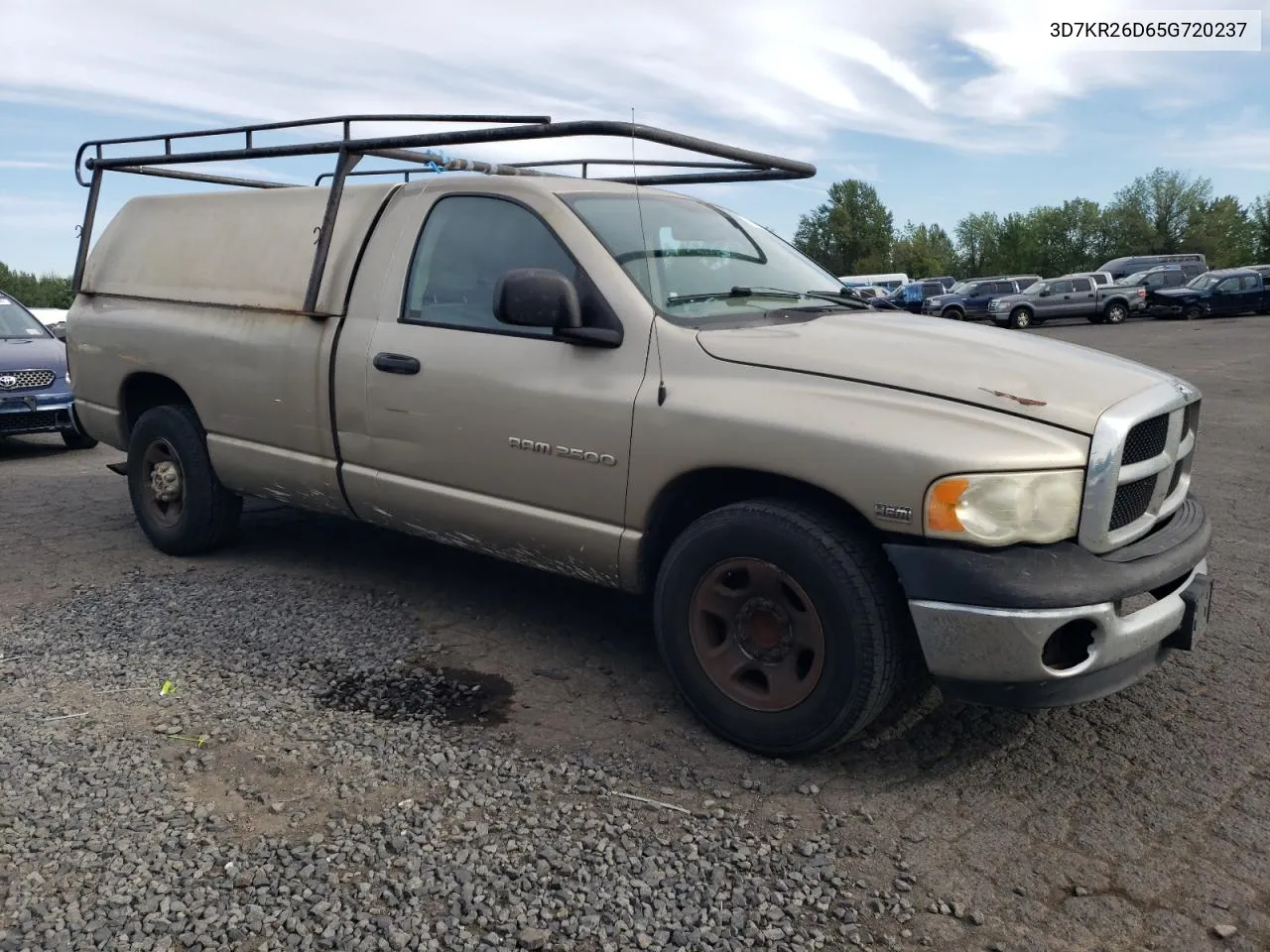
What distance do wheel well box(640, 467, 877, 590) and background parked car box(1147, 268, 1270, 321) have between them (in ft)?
110

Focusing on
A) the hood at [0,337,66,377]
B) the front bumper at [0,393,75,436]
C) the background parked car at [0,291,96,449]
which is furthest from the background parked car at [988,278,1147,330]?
the front bumper at [0,393,75,436]

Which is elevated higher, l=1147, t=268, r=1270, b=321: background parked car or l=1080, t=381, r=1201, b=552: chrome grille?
l=1080, t=381, r=1201, b=552: chrome grille

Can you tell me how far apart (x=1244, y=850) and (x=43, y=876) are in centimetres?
312

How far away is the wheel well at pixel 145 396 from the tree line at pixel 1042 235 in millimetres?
Result: 81585

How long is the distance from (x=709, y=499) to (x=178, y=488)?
10.8 ft

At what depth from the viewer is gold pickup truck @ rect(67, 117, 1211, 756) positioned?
2982mm

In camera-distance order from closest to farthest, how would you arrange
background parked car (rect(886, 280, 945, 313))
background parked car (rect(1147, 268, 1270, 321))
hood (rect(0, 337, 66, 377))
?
hood (rect(0, 337, 66, 377))
background parked car (rect(1147, 268, 1270, 321))
background parked car (rect(886, 280, 945, 313))

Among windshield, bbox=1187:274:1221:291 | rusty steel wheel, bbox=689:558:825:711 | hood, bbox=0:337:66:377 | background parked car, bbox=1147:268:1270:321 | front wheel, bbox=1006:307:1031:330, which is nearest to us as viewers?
rusty steel wheel, bbox=689:558:825:711

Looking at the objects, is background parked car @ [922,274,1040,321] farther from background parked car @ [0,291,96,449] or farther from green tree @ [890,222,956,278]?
green tree @ [890,222,956,278]

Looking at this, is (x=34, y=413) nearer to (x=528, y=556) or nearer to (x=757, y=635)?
(x=528, y=556)

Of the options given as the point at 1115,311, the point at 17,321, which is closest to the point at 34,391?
the point at 17,321

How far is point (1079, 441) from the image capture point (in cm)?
297

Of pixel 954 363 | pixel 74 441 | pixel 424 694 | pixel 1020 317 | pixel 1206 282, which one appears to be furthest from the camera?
pixel 1020 317

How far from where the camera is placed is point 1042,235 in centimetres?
9756
